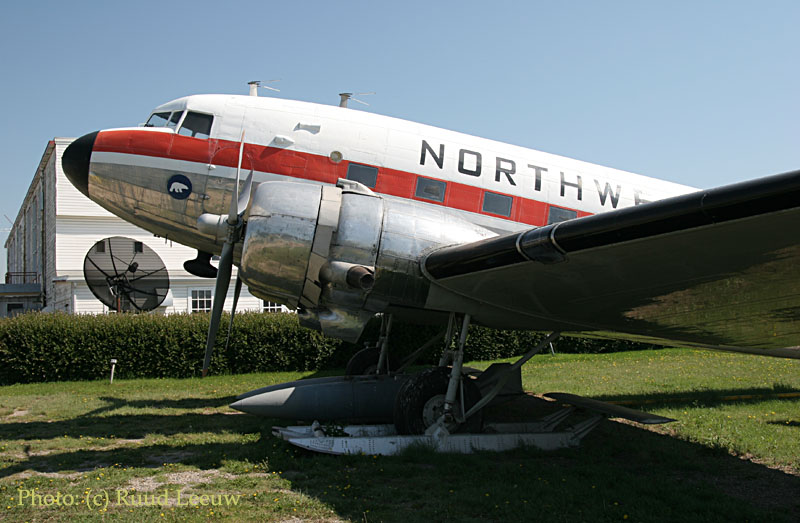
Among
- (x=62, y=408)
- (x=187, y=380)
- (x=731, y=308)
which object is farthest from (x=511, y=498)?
(x=187, y=380)

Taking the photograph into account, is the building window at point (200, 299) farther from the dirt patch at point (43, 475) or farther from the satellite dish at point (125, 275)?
the dirt patch at point (43, 475)

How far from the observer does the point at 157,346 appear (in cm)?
1697

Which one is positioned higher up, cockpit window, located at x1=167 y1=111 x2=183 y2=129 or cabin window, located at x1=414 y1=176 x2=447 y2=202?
cockpit window, located at x1=167 y1=111 x2=183 y2=129

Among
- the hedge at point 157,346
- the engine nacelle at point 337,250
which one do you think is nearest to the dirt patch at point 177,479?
the engine nacelle at point 337,250

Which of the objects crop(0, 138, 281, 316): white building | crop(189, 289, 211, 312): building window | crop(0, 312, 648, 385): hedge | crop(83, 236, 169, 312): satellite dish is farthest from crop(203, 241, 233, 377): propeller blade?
crop(189, 289, 211, 312): building window

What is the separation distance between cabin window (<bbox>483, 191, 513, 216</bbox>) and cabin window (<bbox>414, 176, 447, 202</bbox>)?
0.71 m

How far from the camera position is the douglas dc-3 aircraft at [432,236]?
536 centimetres

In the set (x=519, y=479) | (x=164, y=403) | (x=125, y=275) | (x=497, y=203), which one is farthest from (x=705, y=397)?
(x=125, y=275)

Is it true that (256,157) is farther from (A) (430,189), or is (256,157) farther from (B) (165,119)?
(A) (430,189)

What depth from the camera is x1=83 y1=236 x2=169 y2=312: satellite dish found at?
18.9 meters

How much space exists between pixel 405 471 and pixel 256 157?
549cm

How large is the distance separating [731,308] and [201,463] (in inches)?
235

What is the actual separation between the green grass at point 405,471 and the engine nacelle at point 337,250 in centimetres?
180

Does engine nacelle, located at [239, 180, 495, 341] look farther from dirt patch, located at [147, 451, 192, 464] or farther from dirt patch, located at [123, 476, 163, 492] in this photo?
dirt patch, located at [123, 476, 163, 492]
